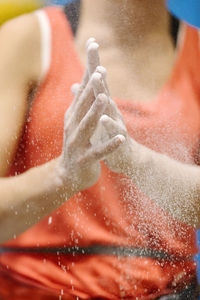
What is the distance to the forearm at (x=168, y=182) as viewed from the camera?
443mm

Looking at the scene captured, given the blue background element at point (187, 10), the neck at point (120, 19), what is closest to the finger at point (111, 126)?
the neck at point (120, 19)

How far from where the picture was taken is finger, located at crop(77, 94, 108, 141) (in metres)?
0.38

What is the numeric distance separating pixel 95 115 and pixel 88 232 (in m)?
0.12

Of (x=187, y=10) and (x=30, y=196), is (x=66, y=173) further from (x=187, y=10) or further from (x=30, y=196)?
(x=187, y=10)

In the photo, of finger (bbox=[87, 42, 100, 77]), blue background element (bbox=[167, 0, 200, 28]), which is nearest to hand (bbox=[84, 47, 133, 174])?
finger (bbox=[87, 42, 100, 77])

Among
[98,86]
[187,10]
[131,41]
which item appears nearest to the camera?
[98,86]

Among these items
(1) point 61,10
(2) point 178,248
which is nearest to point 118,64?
(1) point 61,10

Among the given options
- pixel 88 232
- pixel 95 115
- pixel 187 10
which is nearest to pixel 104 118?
pixel 95 115

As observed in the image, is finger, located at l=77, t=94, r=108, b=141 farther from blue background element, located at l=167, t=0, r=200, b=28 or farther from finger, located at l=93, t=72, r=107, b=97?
blue background element, located at l=167, t=0, r=200, b=28

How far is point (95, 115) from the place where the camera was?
385 millimetres

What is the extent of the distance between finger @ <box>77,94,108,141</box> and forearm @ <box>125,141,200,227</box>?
0.19 ft

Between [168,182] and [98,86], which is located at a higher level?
[98,86]

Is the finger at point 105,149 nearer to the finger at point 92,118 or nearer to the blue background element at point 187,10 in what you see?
the finger at point 92,118

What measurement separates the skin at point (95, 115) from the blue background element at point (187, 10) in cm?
7
